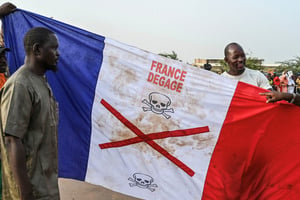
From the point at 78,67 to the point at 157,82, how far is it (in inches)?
31.5

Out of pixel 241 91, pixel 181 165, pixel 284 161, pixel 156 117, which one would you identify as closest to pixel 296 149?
pixel 284 161

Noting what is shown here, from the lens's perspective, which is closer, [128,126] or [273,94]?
[273,94]

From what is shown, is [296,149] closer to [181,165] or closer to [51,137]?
[181,165]

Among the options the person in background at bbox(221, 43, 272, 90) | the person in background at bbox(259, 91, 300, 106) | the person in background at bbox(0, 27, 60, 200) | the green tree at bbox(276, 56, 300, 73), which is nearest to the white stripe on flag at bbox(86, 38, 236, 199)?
the person in background at bbox(259, 91, 300, 106)

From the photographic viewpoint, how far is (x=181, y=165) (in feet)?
9.22

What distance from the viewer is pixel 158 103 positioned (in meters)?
2.87

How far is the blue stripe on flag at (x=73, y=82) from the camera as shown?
9.57 feet

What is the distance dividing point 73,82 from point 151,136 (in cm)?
93

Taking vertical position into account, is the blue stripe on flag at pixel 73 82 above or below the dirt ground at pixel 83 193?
above

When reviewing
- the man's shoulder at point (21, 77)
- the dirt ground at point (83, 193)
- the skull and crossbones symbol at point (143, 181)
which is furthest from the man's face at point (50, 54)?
the dirt ground at point (83, 193)

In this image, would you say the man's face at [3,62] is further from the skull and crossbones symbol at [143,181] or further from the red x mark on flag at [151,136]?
the skull and crossbones symbol at [143,181]

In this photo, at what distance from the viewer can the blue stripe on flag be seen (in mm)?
2918

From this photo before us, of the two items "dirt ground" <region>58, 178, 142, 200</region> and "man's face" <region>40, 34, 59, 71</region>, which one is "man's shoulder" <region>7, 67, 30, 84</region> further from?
"dirt ground" <region>58, 178, 142, 200</region>

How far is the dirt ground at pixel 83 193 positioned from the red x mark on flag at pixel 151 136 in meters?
1.09
